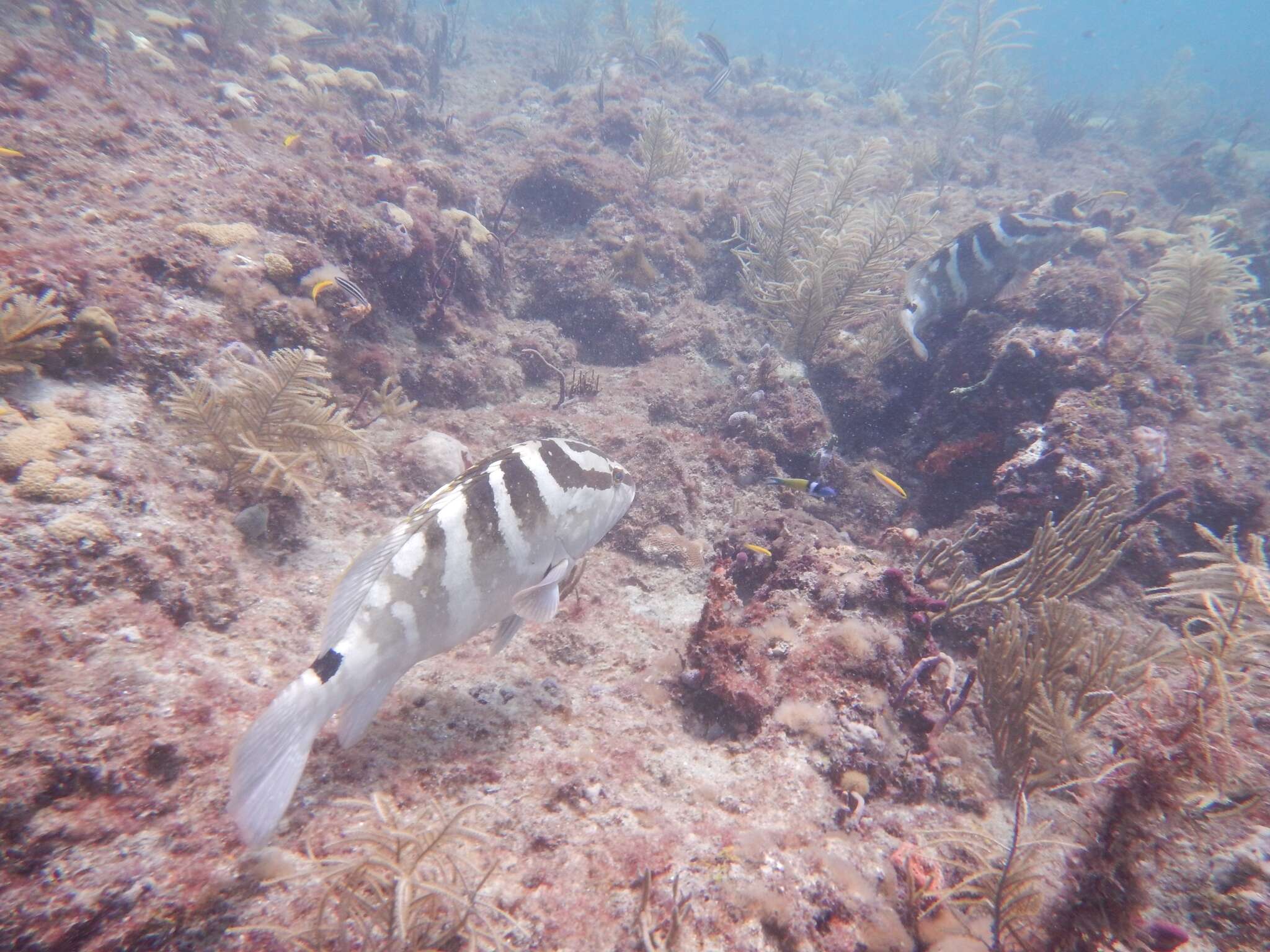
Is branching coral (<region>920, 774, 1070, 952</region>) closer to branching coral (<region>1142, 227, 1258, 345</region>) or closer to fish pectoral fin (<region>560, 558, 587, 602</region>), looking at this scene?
fish pectoral fin (<region>560, 558, 587, 602</region>)

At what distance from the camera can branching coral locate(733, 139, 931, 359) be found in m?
7.45

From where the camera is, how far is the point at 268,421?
354 cm

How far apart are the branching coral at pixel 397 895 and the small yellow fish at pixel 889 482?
4.95 meters

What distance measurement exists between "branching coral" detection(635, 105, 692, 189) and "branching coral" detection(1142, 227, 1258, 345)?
796 centimetres

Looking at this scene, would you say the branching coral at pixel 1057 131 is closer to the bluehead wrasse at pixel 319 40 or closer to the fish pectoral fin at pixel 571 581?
the bluehead wrasse at pixel 319 40

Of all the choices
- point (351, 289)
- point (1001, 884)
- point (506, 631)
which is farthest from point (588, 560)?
point (351, 289)

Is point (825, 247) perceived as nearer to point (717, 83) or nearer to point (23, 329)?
point (23, 329)

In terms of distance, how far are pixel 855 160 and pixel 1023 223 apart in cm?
364

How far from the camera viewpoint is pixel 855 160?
9297mm

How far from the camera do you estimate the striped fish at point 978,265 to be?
6645 mm

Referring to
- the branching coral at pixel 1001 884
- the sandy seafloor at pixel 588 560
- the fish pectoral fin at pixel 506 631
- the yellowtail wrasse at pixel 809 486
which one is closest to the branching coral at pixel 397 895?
the sandy seafloor at pixel 588 560

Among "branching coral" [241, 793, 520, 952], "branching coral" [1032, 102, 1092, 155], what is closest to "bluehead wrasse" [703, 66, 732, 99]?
"branching coral" [1032, 102, 1092, 155]

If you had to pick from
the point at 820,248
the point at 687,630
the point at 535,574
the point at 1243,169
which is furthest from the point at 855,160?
the point at 1243,169

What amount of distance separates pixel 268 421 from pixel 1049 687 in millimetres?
5093
